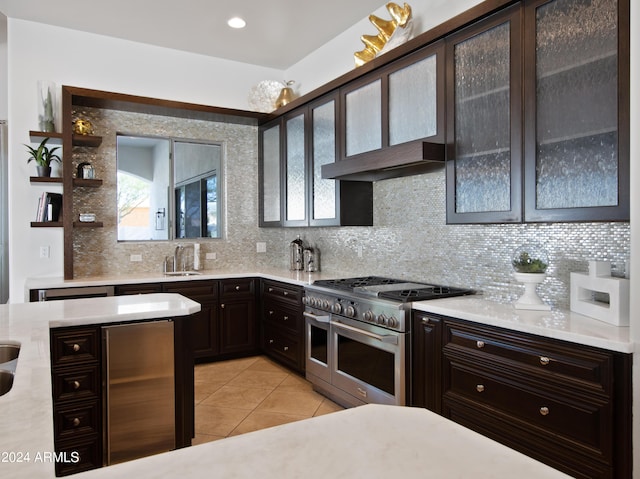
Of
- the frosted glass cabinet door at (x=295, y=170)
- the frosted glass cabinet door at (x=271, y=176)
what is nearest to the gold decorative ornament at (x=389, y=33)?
the frosted glass cabinet door at (x=295, y=170)

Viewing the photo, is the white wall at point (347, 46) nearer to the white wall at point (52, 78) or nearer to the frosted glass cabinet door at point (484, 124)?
the frosted glass cabinet door at point (484, 124)

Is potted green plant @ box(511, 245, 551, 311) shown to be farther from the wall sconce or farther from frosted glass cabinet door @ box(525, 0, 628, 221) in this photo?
the wall sconce

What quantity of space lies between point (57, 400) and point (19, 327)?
43 centimetres

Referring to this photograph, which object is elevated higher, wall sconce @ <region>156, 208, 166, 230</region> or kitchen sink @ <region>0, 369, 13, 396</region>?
wall sconce @ <region>156, 208, 166, 230</region>

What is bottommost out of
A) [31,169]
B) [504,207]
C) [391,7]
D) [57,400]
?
[57,400]

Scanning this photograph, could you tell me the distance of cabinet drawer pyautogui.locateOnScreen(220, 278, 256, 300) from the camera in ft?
15.0

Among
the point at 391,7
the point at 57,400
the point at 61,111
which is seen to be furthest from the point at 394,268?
the point at 61,111

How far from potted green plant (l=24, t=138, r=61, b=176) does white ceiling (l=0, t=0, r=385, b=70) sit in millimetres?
1156

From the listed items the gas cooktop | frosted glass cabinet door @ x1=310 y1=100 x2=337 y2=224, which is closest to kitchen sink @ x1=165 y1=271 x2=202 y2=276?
frosted glass cabinet door @ x1=310 y1=100 x2=337 y2=224

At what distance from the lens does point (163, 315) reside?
239 centimetres

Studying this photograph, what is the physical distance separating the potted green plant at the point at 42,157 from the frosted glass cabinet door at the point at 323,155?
94.3 inches

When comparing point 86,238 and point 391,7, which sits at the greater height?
point 391,7

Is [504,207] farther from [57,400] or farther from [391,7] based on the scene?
[57,400]

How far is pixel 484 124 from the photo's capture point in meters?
2.55
